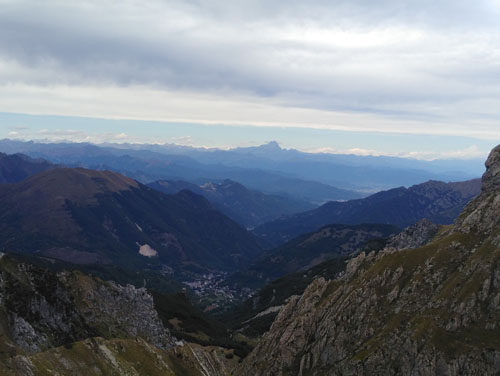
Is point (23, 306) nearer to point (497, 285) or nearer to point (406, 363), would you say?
point (406, 363)

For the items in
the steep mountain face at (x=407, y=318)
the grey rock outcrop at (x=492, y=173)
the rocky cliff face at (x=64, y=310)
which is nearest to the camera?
the steep mountain face at (x=407, y=318)

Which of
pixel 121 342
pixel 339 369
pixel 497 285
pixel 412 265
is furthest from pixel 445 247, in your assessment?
pixel 121 342

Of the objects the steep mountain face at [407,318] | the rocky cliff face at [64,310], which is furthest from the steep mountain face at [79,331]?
the steep mountain face at [407,318]

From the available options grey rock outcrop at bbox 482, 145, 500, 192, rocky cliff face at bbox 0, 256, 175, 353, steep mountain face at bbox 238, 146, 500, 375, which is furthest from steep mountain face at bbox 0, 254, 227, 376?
grey rock outcrop at bbox 482, 145, 500, 192

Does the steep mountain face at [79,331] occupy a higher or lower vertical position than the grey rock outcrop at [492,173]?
lower

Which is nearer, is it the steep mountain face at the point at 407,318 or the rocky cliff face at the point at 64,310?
the steep mountain face at the point at 407,318

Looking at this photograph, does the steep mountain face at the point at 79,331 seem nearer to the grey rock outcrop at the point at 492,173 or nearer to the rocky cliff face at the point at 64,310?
the rocky cliff face at the point at 64,310

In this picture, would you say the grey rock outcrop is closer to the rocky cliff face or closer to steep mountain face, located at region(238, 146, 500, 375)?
steep mountain face, located at region(238, 146, 500, 375)

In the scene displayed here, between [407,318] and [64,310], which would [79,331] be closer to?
[64,310]
